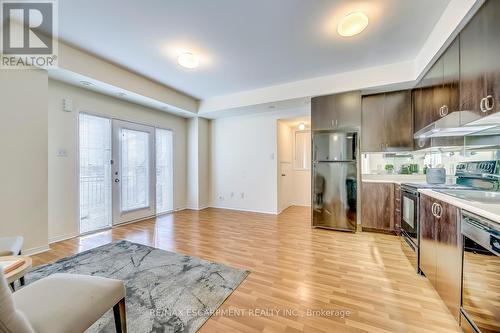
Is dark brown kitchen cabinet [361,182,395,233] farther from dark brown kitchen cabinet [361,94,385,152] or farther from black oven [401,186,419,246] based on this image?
dark brown kitchen cabinet [361,94,385,152]

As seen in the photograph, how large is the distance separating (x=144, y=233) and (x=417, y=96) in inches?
198

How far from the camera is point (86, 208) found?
3621 mm

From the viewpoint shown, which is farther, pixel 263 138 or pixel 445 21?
pixel 263 138

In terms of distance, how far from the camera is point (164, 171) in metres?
5.14

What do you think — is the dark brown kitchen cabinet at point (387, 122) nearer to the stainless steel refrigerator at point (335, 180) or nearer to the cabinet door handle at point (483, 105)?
the stainless steel refrigerator at point (335, 180)

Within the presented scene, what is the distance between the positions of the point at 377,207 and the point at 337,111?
5.89 ft

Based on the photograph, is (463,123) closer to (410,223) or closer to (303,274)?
(410,223)

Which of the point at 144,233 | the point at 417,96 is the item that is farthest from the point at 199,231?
the point at 417,96

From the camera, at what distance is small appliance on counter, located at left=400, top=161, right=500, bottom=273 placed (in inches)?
74.5

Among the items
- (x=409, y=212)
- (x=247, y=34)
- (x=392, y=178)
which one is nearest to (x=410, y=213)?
(x=409, y=212)

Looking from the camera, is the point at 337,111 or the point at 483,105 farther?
the point at 337,111

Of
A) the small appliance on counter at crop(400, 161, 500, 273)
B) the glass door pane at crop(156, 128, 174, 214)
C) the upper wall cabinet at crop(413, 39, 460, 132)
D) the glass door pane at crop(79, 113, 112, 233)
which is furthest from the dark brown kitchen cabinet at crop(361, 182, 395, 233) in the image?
the glass door pane at crop(79, 113, 112, 233)

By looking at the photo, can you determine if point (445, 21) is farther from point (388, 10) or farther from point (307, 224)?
point (307, 224)

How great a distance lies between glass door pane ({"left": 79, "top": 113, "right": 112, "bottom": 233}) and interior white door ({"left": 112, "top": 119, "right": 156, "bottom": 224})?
0.11 metres
